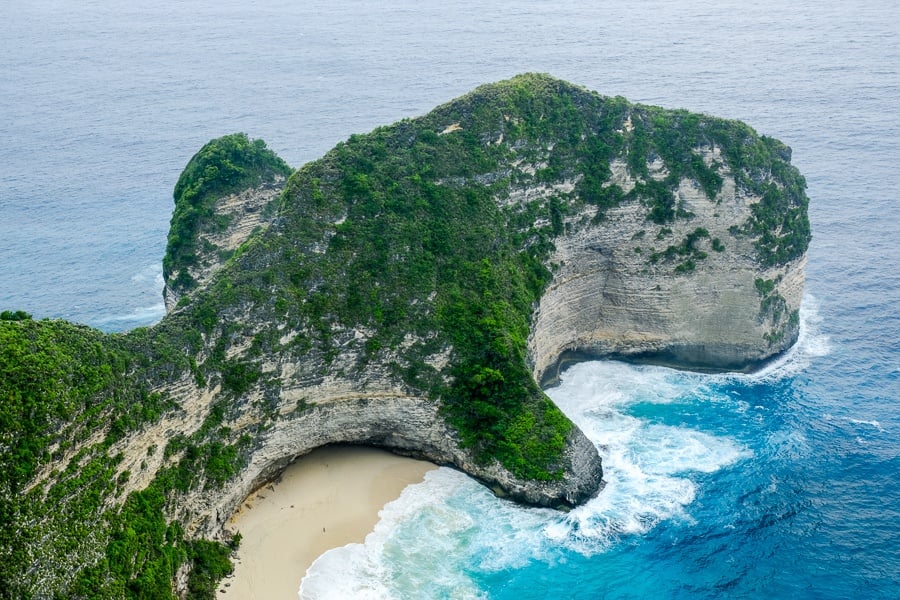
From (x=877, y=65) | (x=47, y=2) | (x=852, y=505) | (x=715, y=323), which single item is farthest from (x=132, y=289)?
(x=47, y=2)

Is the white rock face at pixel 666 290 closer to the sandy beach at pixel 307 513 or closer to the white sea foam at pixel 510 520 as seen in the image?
the white sea foam at pixel 510 520

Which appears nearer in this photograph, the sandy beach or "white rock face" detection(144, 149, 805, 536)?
the sandy beach

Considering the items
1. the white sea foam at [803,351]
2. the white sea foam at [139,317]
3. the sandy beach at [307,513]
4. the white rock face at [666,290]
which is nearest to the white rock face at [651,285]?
the white rock face at [666,290]

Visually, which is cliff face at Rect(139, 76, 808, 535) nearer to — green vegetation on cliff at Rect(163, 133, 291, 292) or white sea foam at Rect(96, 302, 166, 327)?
green vegetation on cliff at Rect(163, 133, 291, 292)

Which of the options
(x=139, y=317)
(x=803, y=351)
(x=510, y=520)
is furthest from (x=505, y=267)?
(x=139, y=317)

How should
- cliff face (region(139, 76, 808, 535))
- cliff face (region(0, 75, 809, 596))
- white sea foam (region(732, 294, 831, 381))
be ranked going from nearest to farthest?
cliff face (region(0, 75, 809, 596)) → cliff face (region(139, 76, 808, 535)) → white sea foam (region(732, 294, 831, 381))

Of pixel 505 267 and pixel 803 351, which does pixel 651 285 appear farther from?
pixel 803 351

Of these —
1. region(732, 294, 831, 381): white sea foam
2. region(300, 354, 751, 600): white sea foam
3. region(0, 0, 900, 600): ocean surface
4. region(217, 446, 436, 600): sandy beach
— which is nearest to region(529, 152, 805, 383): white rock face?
region(732, 294, 831, 381): white sea foam
